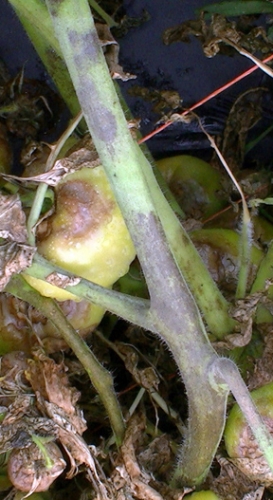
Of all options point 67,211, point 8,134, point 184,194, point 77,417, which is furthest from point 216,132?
point 77,417

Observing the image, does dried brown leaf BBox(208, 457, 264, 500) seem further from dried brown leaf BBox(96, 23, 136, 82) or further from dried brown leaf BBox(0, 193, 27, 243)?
dried brown leaf BBox(96, 23, 136, 82)

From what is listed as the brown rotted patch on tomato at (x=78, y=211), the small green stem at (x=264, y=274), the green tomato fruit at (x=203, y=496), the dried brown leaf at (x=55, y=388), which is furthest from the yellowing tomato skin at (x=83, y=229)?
the green tomato fruit at (x=203, y=496)

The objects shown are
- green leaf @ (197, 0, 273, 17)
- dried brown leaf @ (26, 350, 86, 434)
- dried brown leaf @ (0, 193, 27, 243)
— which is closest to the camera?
dried brown leaf @ (0, 193, 27, 243)

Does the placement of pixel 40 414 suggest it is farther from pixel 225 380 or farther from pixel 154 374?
pixel 225 380

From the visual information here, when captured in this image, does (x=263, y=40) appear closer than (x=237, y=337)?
No

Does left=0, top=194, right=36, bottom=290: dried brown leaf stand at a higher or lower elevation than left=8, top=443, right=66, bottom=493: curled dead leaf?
higher

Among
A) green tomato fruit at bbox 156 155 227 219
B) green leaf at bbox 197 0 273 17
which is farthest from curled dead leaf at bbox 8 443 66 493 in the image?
green leaf at bbox 197 0 273 17
